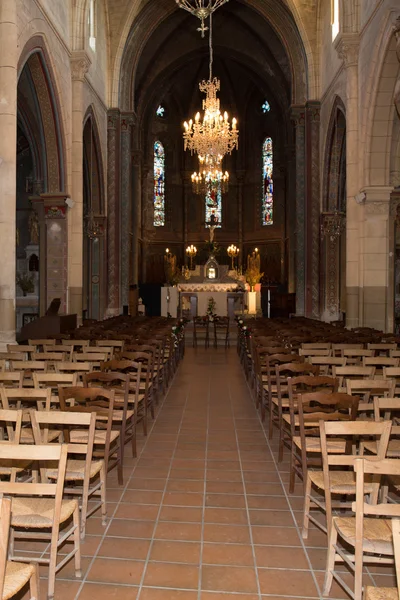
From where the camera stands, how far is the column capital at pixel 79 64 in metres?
19.1

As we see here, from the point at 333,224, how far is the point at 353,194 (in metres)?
5.56

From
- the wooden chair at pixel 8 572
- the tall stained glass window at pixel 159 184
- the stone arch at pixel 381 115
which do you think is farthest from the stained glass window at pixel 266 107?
the wooden chair at pixel 8 572

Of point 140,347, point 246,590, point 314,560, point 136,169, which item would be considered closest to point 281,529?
point 314,560

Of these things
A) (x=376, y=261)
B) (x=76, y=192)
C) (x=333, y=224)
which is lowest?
(x=376, y=261)

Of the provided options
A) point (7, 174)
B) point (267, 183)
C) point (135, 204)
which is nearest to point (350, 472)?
point (7, 174)

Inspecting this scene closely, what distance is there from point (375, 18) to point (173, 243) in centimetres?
2652

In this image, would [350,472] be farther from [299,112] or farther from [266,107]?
[266,107]

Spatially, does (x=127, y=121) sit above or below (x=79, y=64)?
above

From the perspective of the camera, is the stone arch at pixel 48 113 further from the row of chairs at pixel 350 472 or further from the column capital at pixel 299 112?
the row of chairs at pixel 350 472

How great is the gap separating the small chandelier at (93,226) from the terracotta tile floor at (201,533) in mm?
17339

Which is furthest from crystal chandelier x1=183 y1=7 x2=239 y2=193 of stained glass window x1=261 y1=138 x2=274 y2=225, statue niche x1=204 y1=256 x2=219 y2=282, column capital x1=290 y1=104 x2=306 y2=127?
stained glass window x1=261 y1=138 x2=274 y2=225

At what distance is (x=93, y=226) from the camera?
24.6m

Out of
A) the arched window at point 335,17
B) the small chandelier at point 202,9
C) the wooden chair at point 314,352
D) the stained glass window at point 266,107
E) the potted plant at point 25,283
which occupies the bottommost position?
the wooden chair at point 314,352

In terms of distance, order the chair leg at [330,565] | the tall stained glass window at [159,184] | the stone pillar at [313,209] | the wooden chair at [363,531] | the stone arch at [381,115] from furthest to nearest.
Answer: the tall stained glass window at [159,184] < the stone pillar at [313,209] < the stone arch at [381,115] < the chair leg at [330,565] < the wooden chair at [363,531]
